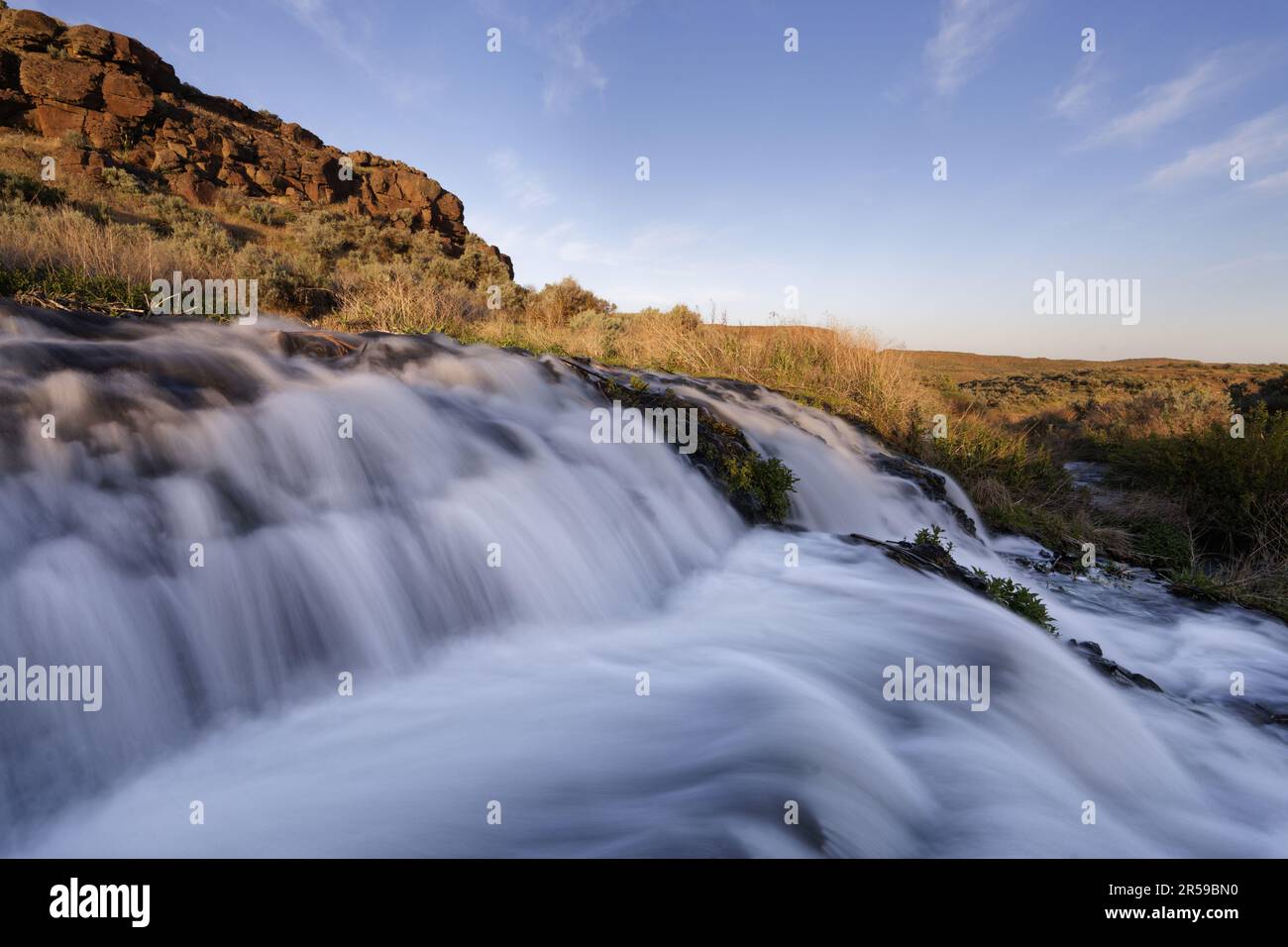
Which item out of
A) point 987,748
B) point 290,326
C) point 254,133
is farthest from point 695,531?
point 254,133

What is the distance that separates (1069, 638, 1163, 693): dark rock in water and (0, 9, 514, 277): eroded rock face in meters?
30.5

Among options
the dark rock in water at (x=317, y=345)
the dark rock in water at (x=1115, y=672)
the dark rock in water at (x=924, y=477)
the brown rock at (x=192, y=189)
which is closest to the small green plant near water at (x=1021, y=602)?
the dark rock in water at (x=1115, y=672)

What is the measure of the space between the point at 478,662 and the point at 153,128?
40.0 metres

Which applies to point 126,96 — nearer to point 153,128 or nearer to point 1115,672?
point 153,128

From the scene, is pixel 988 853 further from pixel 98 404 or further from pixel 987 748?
pixel 98 404

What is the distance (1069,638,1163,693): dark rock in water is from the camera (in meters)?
3.68

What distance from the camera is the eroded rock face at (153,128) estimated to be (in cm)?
2812

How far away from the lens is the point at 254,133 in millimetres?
37594

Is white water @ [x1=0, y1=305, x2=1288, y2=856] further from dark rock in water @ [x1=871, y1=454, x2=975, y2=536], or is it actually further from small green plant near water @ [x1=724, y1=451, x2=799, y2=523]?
dark rock in water @ [x1=871, y1=454, x2=975, y2=536]

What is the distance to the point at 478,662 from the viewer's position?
10.1 ft
